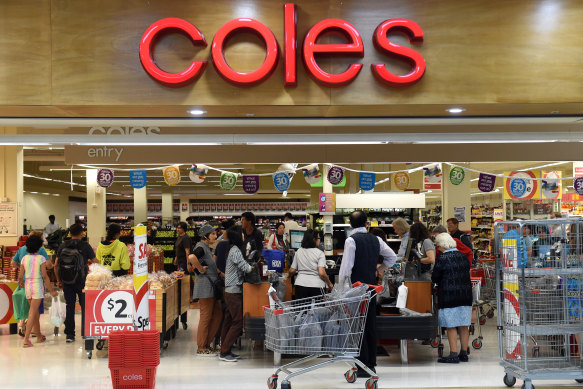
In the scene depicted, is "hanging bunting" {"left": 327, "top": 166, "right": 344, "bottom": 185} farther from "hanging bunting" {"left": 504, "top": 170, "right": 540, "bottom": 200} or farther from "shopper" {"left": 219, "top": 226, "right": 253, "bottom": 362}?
"shopper" {"left": 219, "top": 226, "right": 253, "bottom": 362}

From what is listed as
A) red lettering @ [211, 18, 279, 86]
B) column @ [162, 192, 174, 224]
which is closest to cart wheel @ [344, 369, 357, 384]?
red lettering @ [211, 18, 279, 86]

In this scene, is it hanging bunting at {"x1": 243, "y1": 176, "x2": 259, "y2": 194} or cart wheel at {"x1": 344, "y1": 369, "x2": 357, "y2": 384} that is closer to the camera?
cart wheel at {"x1": 344, "y1": 369, "x2": 357, "y2": 384}

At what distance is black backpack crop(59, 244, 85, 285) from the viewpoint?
8.69 m

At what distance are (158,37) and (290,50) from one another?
1.33 meters

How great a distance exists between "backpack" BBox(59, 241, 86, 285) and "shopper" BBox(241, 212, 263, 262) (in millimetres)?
2533

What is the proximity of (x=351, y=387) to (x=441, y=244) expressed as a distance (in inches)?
82.1

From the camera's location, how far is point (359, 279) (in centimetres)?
652

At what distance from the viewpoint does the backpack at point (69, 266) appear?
8.69 meters

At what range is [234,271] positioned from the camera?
7.46m

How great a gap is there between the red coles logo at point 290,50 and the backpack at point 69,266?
3.88m

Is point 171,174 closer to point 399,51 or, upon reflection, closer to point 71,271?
point 71,271

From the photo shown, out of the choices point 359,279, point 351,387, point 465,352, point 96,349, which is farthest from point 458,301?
point 96,349

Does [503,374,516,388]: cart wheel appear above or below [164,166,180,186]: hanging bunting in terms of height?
below

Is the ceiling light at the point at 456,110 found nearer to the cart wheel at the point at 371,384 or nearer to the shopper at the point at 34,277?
the cart wheel at the point at 371,384
